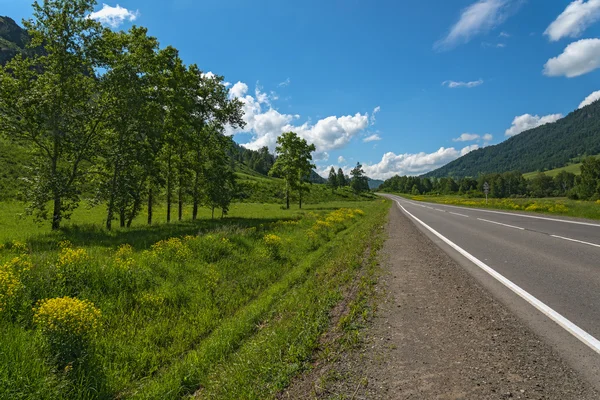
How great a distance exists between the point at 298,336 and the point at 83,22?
62.8ft

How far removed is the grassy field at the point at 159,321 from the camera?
4.43 metres

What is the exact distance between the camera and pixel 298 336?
194 inches

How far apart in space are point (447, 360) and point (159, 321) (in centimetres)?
618

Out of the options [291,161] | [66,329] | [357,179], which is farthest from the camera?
[357,179]

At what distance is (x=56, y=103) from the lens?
14844 millimetres

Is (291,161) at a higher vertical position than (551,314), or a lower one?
higher

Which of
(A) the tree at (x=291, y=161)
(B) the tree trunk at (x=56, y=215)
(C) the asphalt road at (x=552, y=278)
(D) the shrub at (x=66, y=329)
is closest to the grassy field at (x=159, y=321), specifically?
(D) the shrub at (x=66, y=329)

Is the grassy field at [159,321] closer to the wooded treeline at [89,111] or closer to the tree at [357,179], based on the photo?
the wooded treeline at [89,111]

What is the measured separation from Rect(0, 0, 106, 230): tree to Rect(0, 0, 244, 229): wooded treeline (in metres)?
0.04

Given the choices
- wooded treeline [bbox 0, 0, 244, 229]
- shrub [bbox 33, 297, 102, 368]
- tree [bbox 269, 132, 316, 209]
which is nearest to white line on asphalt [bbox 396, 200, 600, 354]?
shrub [bbox 33, 297, 102, 368]

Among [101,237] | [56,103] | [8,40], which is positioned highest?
[8,40]

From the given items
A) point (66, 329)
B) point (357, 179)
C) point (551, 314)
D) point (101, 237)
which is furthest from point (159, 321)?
point (357, 179)

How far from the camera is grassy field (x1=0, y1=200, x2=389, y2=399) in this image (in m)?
4.43

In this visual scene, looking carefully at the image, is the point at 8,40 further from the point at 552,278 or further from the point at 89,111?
the point at 552,278
